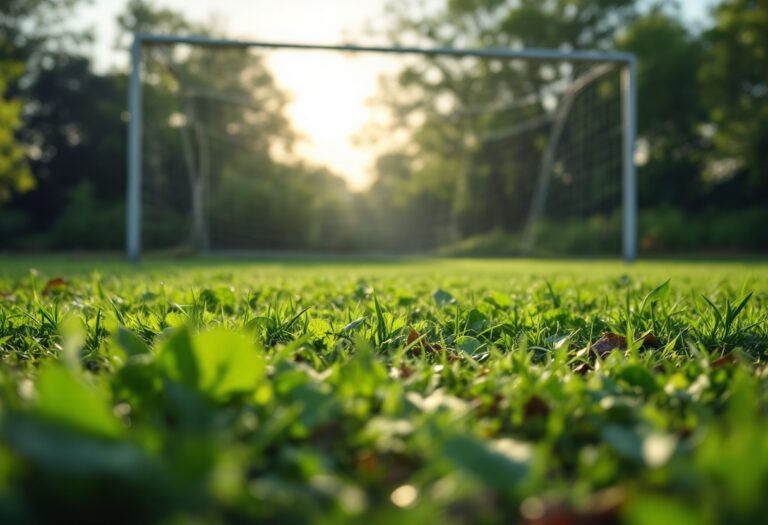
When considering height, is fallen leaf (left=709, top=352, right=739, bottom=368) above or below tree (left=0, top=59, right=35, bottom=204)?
below

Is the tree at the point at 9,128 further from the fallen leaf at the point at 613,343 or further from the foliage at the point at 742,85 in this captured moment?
the foliage at the point at 742,85

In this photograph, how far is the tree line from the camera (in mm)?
15031

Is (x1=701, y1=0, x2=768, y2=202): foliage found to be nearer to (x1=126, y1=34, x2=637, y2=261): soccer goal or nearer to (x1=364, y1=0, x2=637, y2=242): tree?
(x1=126, y1=34, x2=637, y2=261): soccer goal

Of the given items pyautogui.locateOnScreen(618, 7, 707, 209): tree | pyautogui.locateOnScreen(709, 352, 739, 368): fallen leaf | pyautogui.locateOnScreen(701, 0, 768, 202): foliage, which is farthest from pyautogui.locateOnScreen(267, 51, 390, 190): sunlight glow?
pyautogui.locateOnScreen(709, 352, 739, 368): fallen leaf

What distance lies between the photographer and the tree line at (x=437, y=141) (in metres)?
15.0

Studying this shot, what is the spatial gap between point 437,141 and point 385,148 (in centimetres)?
355

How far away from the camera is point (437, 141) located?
2534 cm

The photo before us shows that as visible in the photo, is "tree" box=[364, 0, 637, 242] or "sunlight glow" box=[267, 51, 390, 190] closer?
"sunlight glow" box=[267, 51, 390, 190]

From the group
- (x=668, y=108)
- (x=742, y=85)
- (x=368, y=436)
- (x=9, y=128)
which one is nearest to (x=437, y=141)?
(x=668, y=108)

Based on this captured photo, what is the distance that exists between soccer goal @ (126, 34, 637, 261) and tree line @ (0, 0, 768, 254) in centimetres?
9

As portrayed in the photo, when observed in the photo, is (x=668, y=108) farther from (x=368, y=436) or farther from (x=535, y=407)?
(x=368, y=436)

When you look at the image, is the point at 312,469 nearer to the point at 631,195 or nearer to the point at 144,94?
the point at 631,195

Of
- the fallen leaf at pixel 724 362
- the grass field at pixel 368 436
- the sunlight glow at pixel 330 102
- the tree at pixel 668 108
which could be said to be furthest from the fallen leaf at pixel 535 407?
the tree at pixel 668 108

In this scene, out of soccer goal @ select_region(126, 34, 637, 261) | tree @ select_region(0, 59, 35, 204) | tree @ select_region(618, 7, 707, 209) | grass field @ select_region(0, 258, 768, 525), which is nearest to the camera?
grass field @ select_region(0, 258, 768, 525)
